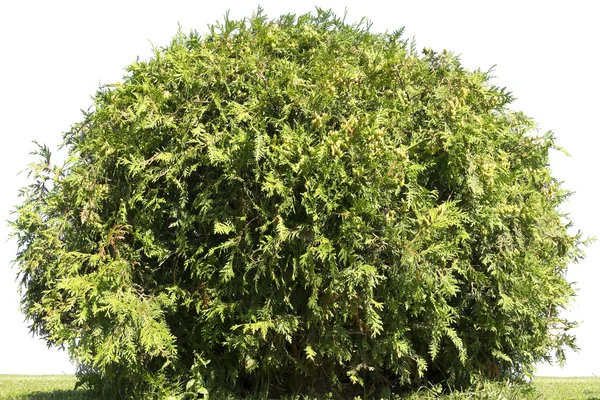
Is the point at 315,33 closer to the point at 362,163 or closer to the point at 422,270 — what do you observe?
the point at 362,163

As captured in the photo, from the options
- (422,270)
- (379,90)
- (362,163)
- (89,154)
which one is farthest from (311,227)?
(89,154)

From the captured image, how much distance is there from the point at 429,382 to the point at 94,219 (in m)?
5.70

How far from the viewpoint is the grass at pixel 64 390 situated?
36.8 ft

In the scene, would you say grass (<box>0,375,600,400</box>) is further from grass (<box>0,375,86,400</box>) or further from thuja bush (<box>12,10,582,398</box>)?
thuja bush (<box>12,10,582,398</box>)

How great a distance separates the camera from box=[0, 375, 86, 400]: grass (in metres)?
11.3

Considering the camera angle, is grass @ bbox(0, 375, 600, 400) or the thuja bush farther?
grass @ bbox(0, 375, 600, 400)

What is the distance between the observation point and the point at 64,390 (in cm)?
1277

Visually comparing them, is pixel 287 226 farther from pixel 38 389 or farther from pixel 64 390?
pixel 38 389

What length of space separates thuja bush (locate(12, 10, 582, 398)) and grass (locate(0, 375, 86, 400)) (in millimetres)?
2061

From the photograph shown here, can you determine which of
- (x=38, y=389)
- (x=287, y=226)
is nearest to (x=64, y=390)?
(x=38, y=389)

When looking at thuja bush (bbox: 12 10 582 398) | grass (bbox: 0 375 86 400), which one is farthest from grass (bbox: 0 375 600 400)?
thuja bush (bbox: 12 10 582 398)

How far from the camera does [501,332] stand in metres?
9.44

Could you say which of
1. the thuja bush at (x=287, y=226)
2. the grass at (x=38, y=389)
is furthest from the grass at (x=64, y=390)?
the thuja bush at (x=287, y=226)

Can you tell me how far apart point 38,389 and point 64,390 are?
50cm
